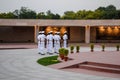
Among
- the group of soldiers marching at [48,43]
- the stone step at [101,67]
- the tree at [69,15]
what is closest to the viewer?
the stone step at [101,67]

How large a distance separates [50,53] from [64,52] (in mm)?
6176

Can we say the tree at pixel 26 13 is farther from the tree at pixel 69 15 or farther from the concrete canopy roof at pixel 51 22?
the concrete canopy roof at pixel 51 22

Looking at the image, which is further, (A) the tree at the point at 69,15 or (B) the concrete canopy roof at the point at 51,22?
(A) the tree at the point at 69,15

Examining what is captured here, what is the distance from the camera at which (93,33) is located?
4203 centimetres

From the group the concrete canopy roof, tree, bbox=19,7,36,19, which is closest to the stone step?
the concrete canopy roof

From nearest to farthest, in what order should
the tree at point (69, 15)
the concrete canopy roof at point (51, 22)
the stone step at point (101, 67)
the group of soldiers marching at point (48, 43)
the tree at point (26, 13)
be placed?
1. the stone step at point (101, 67)
2. the group of soldiers marching at point (48, 43)
3. the concrete canopy roof at point (51, 22)
4. the tree at point (69, 15)
5. the tree at point (26, 13)

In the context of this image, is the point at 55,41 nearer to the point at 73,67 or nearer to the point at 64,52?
the point at 64,52

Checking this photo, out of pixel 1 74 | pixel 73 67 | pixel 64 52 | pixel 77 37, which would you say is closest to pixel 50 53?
pixel 64 52

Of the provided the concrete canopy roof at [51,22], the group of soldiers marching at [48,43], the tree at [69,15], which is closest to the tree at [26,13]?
the tree at [69,15]

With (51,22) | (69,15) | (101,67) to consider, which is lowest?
(101,67)

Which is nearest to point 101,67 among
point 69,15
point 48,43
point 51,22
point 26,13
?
point 48,43

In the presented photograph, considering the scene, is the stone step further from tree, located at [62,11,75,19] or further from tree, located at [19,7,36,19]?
tree, located at [19,7,36,19]

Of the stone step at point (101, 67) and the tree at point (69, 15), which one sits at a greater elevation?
the tree at point (69, 15)

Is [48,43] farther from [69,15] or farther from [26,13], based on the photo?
[26,13]
